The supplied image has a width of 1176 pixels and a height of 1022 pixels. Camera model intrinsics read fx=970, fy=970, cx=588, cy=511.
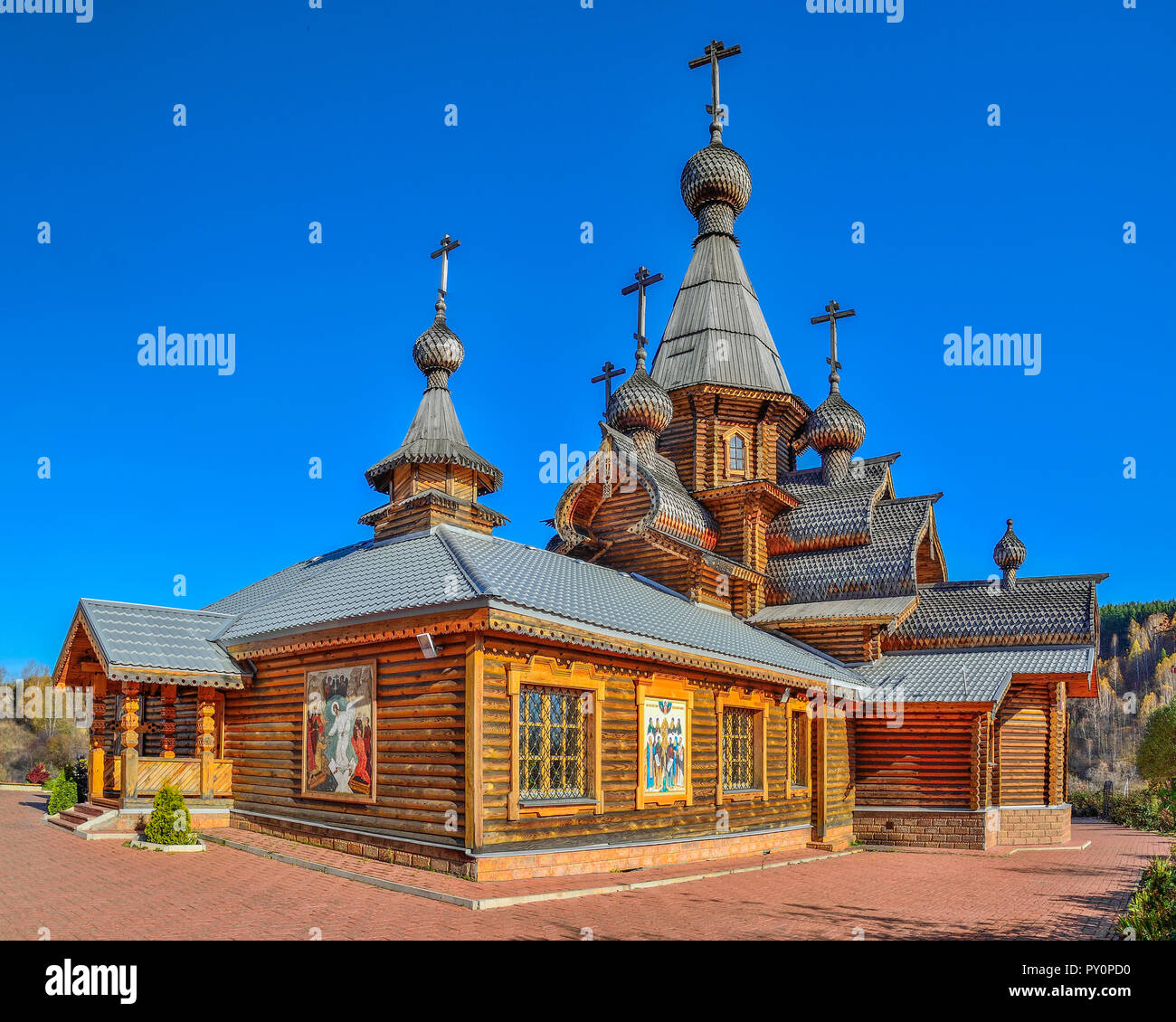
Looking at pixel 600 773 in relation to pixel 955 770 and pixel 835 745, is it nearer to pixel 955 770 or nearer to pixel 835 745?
pixel 835 745

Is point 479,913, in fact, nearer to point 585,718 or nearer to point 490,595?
point 490,595

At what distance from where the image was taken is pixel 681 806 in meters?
14.1

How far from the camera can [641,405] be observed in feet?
70.2

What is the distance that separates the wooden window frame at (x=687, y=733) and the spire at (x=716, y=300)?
10847mm

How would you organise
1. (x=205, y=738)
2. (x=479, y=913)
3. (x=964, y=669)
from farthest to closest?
1. (x=964, y=669)
2. (x=205, y=738)
3. (x=479, y=913)

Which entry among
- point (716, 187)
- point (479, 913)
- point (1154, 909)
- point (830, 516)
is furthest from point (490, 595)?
point (716, 187)

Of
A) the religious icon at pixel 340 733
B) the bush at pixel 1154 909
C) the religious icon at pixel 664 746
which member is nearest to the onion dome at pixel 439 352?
the religious icon at pixel 340 733

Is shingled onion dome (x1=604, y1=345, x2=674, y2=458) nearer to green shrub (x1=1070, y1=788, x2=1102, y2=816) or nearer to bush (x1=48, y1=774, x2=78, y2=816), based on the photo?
bush (x1=48, y1=774, x2=78, y2=816)

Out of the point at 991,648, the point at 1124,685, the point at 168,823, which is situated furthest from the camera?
the point at 1124,685

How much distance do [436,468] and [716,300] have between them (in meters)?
11.4

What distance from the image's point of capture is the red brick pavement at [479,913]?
8430 millimetres

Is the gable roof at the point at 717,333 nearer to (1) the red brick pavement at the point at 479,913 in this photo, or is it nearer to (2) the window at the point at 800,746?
(2) the window at the point at 800,746
